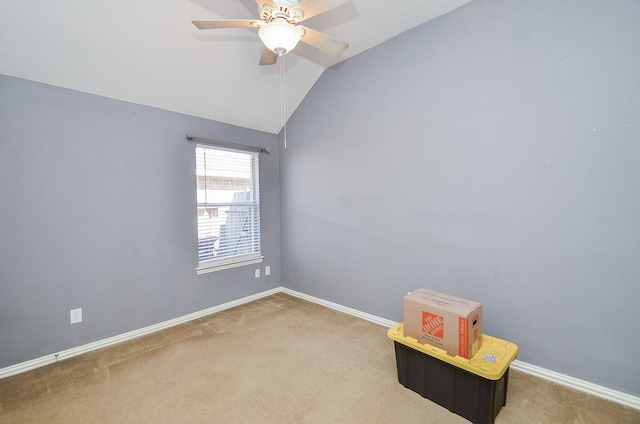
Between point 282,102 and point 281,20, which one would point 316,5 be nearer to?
point 281,20

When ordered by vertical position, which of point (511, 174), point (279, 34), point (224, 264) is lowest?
point (224, 264)

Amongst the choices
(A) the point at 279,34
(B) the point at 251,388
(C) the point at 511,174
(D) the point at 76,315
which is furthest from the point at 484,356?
(D) the point at 76,315

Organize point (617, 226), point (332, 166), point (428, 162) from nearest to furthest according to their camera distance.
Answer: point (617, 226)
point (428, 162)
point (332, 166)

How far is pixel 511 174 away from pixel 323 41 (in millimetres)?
1687

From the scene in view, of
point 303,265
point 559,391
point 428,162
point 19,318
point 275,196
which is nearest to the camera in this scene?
point 559,391

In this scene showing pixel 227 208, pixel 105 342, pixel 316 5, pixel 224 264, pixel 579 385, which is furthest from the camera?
pixel 227 208

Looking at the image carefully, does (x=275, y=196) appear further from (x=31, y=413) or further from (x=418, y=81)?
(x=31, y=413)

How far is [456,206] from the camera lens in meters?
2.29

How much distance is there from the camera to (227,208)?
10.9 ft

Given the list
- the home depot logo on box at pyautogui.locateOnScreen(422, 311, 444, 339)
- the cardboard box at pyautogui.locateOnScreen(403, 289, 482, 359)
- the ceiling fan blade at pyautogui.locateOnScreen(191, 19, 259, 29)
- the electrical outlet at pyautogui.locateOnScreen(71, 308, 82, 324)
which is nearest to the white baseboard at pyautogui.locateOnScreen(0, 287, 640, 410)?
the electrical outlet at pyautogui.locateOnScreen(71, 308, 82, 324)

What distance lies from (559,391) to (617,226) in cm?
114

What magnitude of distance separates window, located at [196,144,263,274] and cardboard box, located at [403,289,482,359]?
7.41 feet

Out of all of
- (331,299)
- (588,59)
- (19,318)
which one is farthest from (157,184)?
(588,59)

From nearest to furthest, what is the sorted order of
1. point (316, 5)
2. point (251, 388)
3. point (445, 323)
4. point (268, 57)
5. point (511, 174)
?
1. point (316, 5)
2. point (445, 323)
3. point (251, 388)
4. point (511, 174)
5. point (268, 57)
